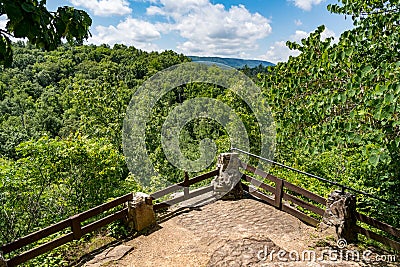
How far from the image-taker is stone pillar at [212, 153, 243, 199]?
7.27 metres

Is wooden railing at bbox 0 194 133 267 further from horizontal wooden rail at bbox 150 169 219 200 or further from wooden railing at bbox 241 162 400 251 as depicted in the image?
wooden railing at bbox 241 162 400 251

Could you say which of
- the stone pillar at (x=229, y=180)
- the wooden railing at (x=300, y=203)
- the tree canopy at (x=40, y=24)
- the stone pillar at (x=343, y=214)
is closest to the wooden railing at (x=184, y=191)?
the stone pillar at (x=229, y=180)

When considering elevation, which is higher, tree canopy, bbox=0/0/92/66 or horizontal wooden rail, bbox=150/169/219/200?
tree canopy, bbox=0/0/92/66

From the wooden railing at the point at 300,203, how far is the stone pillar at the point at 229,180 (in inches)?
8.3

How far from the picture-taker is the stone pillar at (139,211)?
589 cm

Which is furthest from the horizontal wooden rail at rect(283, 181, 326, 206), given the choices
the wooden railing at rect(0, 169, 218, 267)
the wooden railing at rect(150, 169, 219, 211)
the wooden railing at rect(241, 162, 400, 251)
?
the wooden railing at rect(0, 169, 218, 267)

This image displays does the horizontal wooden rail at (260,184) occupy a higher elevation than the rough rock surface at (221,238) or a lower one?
higher

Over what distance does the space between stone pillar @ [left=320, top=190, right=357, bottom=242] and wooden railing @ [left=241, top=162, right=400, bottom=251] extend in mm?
108

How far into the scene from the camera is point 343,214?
5.22 meters

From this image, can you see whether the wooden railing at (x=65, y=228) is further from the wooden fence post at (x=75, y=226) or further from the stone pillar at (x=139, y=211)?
the stone pillar at (x=139, y=211)

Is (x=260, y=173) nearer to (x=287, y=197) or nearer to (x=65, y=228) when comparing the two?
(x=287, y=197)

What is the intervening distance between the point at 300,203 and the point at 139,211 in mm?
3122

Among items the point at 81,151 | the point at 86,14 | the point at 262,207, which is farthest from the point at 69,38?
the point at 262,207

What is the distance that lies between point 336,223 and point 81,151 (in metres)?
A: 5.26
